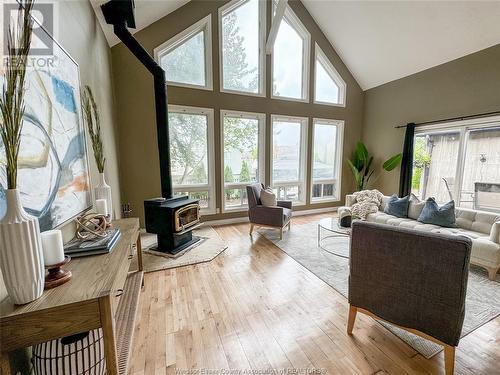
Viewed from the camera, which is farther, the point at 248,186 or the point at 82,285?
the point at 248,186

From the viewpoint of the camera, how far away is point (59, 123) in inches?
60.1

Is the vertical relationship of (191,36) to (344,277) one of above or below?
above

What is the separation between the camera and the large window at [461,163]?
3447 millimetres

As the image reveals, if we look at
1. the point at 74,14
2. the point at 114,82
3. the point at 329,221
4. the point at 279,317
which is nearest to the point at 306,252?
the point at 329,221

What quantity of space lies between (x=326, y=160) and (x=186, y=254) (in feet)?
13.3

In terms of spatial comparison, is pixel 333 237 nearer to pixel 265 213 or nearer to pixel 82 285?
pixel 265 213

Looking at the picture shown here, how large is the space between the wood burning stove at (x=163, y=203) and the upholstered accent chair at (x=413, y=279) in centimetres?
222

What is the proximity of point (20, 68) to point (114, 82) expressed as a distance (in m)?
3.02

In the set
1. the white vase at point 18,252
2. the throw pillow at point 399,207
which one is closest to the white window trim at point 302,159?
the throw pillow at point 399,207

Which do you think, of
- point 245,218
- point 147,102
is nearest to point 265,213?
point 245,218

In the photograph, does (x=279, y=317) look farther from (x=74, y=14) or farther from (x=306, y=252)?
(x=74, y=14)

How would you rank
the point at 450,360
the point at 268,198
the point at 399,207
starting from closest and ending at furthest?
1. the point at 450,360
2. the point at 399,207
3. the point at 268,198

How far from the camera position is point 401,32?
12.7 ft

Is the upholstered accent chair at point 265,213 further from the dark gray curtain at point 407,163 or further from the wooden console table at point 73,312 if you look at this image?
the dark gray curtain at point 407,163
